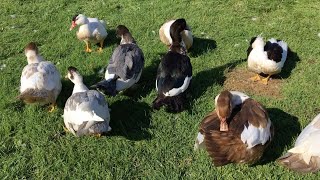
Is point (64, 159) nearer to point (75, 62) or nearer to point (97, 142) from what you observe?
point (97, 142)

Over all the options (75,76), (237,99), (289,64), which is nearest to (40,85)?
(75,76)

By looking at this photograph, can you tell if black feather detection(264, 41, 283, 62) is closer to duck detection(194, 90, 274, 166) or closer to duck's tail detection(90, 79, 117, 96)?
duck detection(194, 90, 274, 166)

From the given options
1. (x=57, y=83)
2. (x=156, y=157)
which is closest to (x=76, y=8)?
(x=57, y=83)

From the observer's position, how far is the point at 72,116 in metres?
5.09

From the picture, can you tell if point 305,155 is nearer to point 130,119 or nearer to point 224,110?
point 224,110

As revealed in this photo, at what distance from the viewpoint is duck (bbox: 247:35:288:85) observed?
602cm

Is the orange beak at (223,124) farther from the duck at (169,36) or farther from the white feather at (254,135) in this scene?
the duck at (169,36)

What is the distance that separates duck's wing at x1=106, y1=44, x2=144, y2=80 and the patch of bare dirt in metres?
1.37

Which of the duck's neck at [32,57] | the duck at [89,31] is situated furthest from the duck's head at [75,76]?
the duck at [89,31]

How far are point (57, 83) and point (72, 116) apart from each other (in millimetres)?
900

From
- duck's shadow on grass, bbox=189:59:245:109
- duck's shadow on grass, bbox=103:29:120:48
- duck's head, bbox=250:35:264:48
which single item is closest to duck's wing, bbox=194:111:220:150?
duck's shadow on grass, bbox=189:59:245:109

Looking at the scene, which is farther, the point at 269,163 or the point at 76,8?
the point at 76,8

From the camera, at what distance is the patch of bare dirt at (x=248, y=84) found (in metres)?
6.07

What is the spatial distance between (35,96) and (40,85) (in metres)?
0.16
